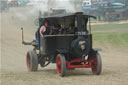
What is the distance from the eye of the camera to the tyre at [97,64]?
1089 centimetres

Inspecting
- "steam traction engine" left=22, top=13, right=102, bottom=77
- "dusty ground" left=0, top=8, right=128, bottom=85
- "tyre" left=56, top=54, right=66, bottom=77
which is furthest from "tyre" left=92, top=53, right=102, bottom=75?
"tyre" left=56, top=54, right=66, bottom=77

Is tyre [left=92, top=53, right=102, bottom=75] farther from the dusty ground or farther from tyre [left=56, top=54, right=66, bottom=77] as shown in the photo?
tyre [left=56, top=54, right=66, bottom=77]

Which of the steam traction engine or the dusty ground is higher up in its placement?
the steam traction engine

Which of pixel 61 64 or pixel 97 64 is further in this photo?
pixel 97 64

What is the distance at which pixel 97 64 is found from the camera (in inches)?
432

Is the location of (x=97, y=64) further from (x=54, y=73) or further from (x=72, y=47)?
(x=54, y=73)

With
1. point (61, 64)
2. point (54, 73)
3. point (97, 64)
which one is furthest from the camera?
point (54, 73)

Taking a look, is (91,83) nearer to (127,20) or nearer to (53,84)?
(53,84)

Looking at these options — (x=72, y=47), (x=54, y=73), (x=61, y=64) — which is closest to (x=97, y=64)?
(x=72, y=47)

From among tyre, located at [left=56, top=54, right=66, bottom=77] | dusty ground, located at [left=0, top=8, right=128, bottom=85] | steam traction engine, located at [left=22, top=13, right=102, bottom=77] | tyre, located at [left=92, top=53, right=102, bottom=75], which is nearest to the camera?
dusty ground, located at [left=0, top=8, right=128, bottom=85]

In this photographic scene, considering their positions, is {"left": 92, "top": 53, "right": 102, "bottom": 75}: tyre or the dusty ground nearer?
the dusty ground

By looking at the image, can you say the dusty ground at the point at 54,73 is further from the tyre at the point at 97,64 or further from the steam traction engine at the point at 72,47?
the steam traction engine at the point at 72,47

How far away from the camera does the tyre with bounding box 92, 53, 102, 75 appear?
10894mm

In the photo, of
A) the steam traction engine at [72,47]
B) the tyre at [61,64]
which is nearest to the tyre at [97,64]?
the steam traction engine at [72,47]
